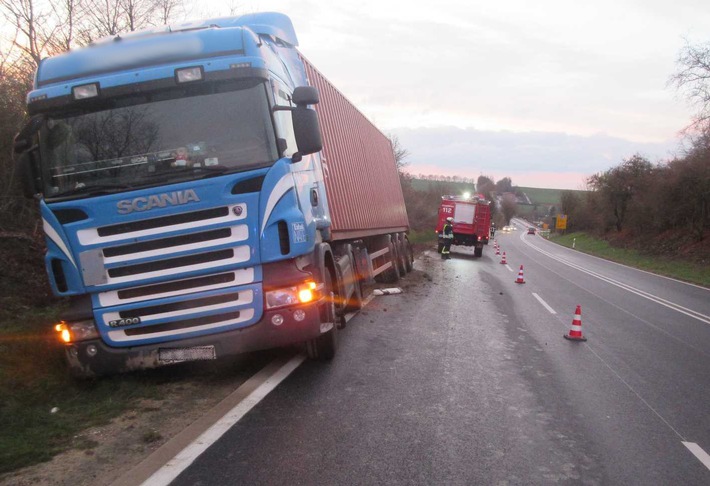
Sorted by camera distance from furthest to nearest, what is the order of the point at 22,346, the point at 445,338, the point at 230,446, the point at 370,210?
the point at 370,210 < the point at 445,338 < the point at 22,346 < the point at 230,446

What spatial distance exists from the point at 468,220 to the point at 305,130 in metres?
25.2

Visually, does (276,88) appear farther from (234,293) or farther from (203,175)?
(234,293)

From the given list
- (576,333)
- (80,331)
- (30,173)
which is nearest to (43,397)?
(80,331)

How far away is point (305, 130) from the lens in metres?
5.84

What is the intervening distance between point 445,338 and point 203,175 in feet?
15.2

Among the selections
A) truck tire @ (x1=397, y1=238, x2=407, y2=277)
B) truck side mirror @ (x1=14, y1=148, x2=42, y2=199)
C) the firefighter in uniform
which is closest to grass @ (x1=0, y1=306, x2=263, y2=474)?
truck side mirror @ (x1=14, y1=148, x2=42, y2=199)

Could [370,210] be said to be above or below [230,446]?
above

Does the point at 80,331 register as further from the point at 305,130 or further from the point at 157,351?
the point at 305,130

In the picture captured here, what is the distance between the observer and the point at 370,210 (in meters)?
12.2

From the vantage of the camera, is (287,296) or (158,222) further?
(287,296)

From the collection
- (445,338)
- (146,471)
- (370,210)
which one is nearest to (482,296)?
(370,210)

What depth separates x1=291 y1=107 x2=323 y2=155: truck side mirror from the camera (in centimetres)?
581

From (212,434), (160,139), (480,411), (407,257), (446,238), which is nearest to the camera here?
(212,434)

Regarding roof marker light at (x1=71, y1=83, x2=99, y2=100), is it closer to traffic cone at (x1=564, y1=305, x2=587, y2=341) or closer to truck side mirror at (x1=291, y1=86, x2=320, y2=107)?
truck side mirror at (x1=291, y1=86, x2=320, y2=107)
